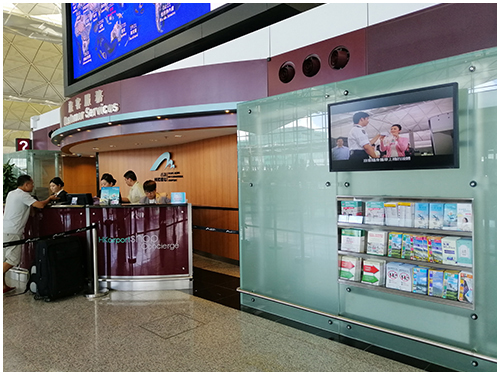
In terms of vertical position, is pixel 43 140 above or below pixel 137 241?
above

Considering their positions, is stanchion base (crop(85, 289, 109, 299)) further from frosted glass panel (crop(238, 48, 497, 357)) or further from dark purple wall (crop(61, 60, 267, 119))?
dark purple wall (crop(61, 60, 267, 119))

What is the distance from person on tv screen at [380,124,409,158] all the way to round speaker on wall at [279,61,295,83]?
1.79 m

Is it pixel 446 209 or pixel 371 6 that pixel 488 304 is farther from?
pixel 371 6

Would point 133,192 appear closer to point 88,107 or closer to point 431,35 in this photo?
point 88,107

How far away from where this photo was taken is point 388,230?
308 centimetres

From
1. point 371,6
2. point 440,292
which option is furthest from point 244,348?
point 371,6

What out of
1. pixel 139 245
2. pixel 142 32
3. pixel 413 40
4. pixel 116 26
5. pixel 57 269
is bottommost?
pixel 57 269

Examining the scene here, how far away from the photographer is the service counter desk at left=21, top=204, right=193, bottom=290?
16.1 feet

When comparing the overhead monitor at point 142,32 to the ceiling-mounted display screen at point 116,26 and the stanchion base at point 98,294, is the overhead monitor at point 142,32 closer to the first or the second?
the ceiling-mounted display screen at point 116,26

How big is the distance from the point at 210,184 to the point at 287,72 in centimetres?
298

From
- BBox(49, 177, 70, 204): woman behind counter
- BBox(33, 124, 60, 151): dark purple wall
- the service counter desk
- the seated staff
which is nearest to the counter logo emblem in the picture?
BBox(49, 177, 70, 204): woman behind counter

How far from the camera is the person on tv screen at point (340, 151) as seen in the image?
3199 millimetres

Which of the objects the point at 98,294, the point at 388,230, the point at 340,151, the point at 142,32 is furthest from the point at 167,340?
the point at 142,32

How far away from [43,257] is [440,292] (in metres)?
4.28
